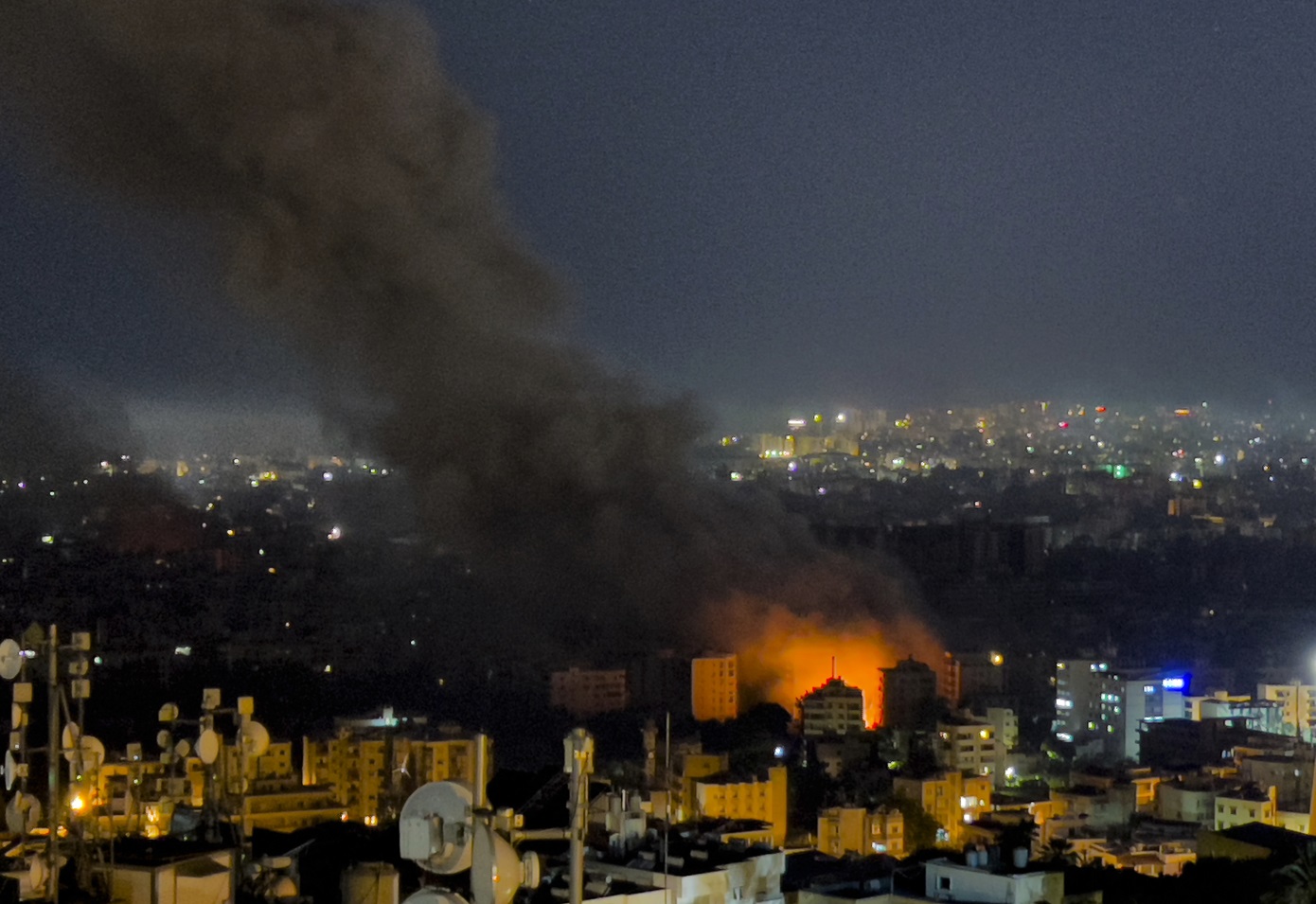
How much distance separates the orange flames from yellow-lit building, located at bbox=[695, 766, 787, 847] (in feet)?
19.7

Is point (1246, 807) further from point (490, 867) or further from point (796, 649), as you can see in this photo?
point (490, 867)

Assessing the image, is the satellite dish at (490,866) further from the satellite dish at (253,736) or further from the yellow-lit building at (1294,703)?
the yellow-lit building at (1294,703)

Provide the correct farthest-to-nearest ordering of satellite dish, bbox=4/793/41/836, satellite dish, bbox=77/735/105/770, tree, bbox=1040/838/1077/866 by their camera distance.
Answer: tree, bbox=1040/838/1077/866 → satellite dish, bbox=4/793/41/836 → satellite dish, bbox=77/735/105/770

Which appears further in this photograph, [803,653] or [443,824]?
[803,653]

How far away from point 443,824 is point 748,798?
460 inches

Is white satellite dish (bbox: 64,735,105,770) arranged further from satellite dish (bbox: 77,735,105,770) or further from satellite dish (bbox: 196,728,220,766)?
satellite dish (bbox: 196,728,220,766)

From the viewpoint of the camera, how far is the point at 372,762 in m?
14.8

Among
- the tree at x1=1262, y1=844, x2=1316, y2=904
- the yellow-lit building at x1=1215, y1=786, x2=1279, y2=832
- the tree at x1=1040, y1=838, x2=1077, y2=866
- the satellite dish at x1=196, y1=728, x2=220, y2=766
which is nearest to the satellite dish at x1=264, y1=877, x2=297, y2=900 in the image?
the satellite dish at x1=196, y1=728, x2=220, y2=766

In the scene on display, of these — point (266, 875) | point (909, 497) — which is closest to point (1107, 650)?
point (909, 497)

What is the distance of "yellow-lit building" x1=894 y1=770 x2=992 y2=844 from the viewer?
15.0 m

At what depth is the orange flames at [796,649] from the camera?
21.3 meters

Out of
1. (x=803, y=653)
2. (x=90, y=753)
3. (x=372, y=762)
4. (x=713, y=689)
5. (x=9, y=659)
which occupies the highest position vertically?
(x=9, y=659)

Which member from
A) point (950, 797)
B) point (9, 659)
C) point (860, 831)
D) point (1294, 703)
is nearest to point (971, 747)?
point (950, 797)

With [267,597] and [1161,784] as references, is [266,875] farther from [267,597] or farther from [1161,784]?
[267,597]
